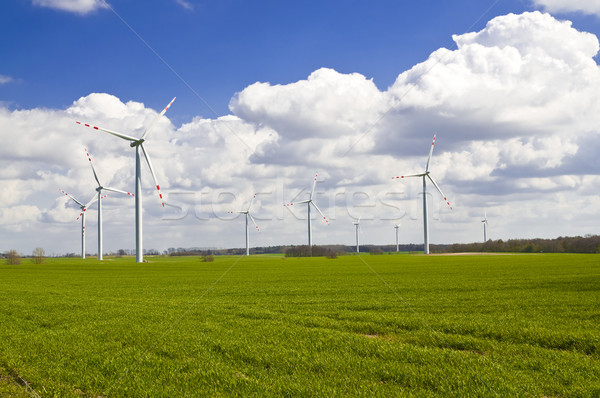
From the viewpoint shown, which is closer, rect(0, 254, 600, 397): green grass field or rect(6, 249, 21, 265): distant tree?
rect(0, 254, 600, 397): green grass field

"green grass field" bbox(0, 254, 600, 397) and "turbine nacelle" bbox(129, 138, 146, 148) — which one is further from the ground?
"turbine nacelle" bbox(129, 138, 146, 148)

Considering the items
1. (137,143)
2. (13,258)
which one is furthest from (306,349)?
(13,258)

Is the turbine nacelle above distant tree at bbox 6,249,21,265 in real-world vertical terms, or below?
above

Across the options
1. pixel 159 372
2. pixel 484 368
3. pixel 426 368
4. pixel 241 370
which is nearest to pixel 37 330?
pixel 159 372

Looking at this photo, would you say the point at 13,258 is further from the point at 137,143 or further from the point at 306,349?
the point at 306,349

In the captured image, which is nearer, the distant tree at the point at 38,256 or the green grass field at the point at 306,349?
the green grass field at the point at 306,349

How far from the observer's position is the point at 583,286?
28.1 m

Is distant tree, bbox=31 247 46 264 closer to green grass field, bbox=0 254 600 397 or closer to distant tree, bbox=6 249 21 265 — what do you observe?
distant tree, bbox=6 249 21 265

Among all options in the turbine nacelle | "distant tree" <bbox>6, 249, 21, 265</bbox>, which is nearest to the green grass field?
the turbine nacelle

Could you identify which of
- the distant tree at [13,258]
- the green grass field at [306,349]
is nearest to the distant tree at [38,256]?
the distant tree at [13,258]

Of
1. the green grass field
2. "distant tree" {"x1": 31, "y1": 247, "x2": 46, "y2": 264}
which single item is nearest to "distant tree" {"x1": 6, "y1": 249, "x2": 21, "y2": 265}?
"distant tree" {"x1": 31, "y1": 247, "x2": 46, "y2": 264}

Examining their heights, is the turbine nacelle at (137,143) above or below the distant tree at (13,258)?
above

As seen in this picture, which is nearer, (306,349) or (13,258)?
(306,349)

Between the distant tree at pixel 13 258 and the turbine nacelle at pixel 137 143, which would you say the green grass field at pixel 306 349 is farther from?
the distant tree at pixel 13 258
